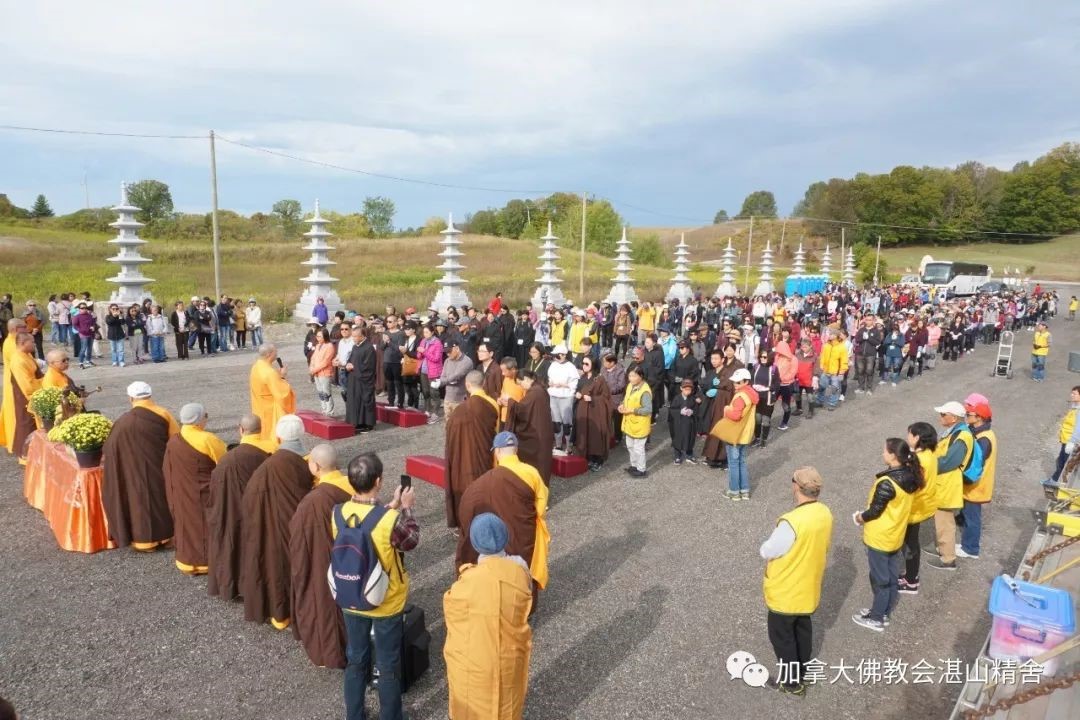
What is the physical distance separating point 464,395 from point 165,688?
6.25 m

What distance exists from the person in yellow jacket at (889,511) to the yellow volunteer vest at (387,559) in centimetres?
360

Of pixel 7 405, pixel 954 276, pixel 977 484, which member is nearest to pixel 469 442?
pixel 977 484

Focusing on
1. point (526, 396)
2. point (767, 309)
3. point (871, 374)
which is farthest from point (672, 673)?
point (767, 309)

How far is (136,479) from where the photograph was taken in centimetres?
657

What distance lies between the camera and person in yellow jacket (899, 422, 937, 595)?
18.8 ft

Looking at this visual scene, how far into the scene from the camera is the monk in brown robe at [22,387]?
8.69m

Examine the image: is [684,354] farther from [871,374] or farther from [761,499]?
[871,374]

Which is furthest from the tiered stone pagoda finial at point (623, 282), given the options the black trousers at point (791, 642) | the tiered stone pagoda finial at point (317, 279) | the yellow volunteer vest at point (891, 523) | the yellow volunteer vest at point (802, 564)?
the yellow volunteer vest at point (802, 564)

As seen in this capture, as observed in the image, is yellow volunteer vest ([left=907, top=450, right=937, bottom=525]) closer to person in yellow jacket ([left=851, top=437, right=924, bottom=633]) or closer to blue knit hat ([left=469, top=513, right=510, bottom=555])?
person in yellow jacket ([left=851, top=437, right=924, bottom=633])

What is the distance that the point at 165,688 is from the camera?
4.84m

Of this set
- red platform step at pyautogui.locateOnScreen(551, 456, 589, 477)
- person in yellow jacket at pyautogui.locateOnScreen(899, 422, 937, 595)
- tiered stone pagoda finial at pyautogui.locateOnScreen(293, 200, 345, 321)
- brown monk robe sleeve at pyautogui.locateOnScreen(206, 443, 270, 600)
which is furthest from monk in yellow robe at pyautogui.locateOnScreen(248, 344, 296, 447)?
tiered stone pagoda finial at pyautogui.locateOnScreen(293, 200, 345, 321)

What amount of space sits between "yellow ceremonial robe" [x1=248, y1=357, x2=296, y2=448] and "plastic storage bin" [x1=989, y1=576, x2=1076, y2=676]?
773 cm

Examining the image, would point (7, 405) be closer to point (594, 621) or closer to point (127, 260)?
point (594, 621)

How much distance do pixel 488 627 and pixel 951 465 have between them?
510 cm
